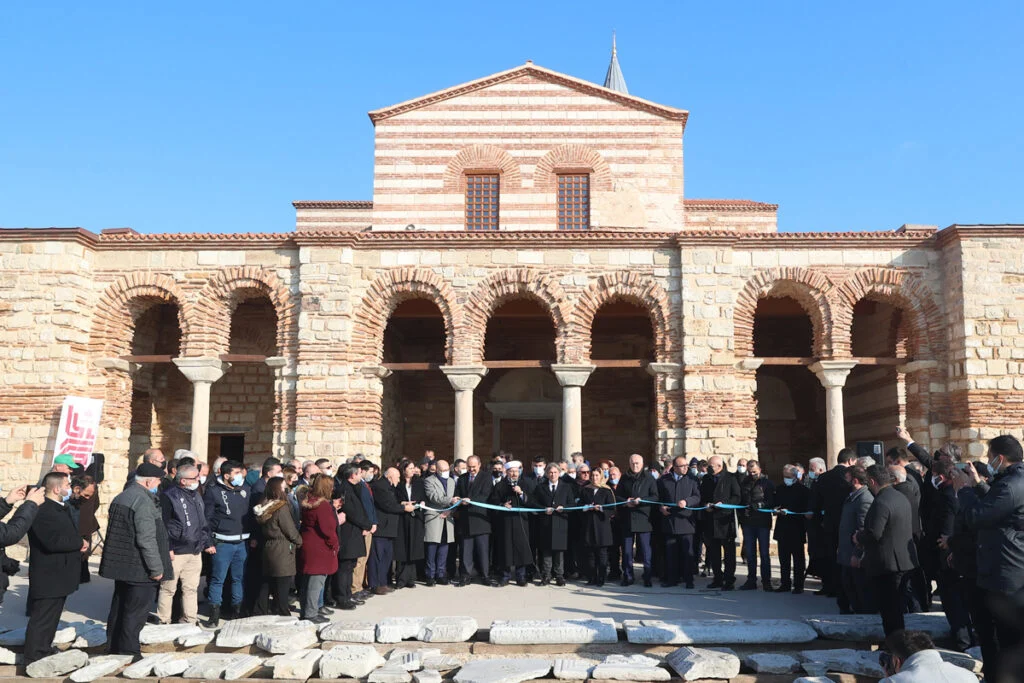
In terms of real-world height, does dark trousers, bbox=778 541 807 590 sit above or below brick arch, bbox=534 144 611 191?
below

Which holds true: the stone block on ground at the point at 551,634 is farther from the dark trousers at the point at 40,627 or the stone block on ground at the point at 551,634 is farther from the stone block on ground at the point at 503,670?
the dark trousers at the point at 40,627

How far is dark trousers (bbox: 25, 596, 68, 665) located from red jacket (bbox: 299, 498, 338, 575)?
2.22 m

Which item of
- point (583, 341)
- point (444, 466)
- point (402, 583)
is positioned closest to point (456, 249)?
point (583, 341)

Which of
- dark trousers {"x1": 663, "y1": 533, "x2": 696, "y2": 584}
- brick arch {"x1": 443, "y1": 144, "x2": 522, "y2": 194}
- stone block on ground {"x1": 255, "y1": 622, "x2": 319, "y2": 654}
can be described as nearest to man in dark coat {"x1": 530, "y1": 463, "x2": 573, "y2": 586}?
dark trousers {"x1": 663, "y1": 533, "x2": 696, "y2": 584}

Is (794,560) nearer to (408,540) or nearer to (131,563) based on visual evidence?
(408,540)

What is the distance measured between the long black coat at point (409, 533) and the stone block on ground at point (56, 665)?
4191 millimetres

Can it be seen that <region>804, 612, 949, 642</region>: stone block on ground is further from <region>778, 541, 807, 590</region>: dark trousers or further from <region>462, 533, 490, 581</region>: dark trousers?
<region>462, 533, 490, 581</region>: dark trousers

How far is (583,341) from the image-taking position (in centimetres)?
1598

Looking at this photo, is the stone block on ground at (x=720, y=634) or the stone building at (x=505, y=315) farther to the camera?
the stone building at (x=505, y=315)

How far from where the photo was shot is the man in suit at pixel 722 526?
10391 mm

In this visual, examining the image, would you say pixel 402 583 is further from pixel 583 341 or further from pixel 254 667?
pixel 583 341

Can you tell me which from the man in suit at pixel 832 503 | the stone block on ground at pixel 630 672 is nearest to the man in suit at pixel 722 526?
the man in suit at pixel 832 503

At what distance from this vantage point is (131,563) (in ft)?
23.8

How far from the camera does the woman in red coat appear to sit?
8477mm
